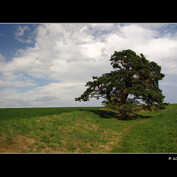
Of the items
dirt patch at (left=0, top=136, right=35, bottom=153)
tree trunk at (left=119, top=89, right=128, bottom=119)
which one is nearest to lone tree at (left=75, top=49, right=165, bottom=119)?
tree trunk at (left=119, top=89, right=128, bottom=119)

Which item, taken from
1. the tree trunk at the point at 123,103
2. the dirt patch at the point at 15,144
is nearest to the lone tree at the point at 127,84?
the tree trunk at the point at 123,103

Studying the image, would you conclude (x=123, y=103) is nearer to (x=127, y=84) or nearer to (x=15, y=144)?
(x=127, y=84)

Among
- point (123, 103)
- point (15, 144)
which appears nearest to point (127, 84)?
point (123, 103)

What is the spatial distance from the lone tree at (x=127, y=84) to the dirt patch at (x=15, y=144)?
14.8 m

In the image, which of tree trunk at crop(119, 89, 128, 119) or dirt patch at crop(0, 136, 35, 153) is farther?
tree trunk at crop(119, 89, 128, 119)

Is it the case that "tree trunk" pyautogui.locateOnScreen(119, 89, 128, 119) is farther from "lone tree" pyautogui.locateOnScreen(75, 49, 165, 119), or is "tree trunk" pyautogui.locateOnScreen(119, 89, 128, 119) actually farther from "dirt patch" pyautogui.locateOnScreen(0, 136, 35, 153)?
"dirt patch" pyautogui.locateOnScreen(0, 136, 35, 153)

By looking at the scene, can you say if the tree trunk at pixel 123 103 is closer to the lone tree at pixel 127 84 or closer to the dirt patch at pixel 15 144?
the lone tree at pixel 127 84

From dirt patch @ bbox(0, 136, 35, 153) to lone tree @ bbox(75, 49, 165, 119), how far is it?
14818 mm

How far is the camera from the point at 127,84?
79.5ft

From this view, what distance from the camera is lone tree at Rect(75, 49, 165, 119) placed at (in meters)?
22.4
